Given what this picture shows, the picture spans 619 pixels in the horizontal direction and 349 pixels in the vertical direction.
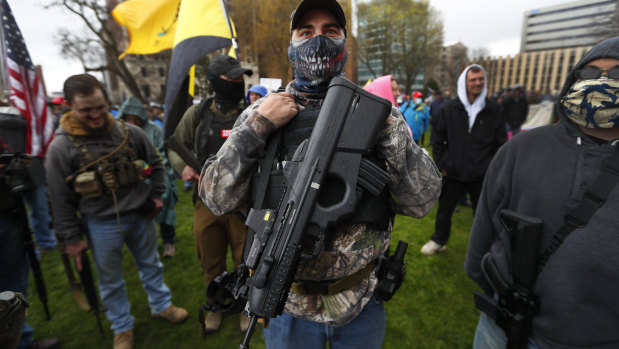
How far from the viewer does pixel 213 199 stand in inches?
50.9

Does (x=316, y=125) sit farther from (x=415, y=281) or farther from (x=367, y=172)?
(x=415, y=281)

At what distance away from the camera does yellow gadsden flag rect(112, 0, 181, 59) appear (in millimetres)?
3830

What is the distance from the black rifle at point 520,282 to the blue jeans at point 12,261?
3.80 metres

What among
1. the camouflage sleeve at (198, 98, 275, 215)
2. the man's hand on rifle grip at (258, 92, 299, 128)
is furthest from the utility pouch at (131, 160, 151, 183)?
the man's hand on rifle grip at (258, 92, 299, 128)

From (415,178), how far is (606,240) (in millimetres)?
798

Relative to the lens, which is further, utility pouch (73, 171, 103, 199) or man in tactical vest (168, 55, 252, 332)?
man in tactical vest (168, 55, 252, 332)

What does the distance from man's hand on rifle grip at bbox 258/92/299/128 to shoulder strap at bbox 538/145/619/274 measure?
130 cm

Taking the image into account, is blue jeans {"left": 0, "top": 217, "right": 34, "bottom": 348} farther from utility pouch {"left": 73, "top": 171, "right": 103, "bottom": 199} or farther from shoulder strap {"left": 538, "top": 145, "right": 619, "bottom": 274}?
shoulder strap {"left": 538, "top": 145, "right": 619, "bottom": 274}

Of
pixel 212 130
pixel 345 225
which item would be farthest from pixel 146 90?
pixel 345 225

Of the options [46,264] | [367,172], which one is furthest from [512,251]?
[46,264]

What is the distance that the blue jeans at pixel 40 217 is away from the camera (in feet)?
14.8

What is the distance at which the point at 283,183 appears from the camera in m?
1.14

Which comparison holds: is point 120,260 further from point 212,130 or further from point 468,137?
point 468,137

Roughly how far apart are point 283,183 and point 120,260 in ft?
7.59
